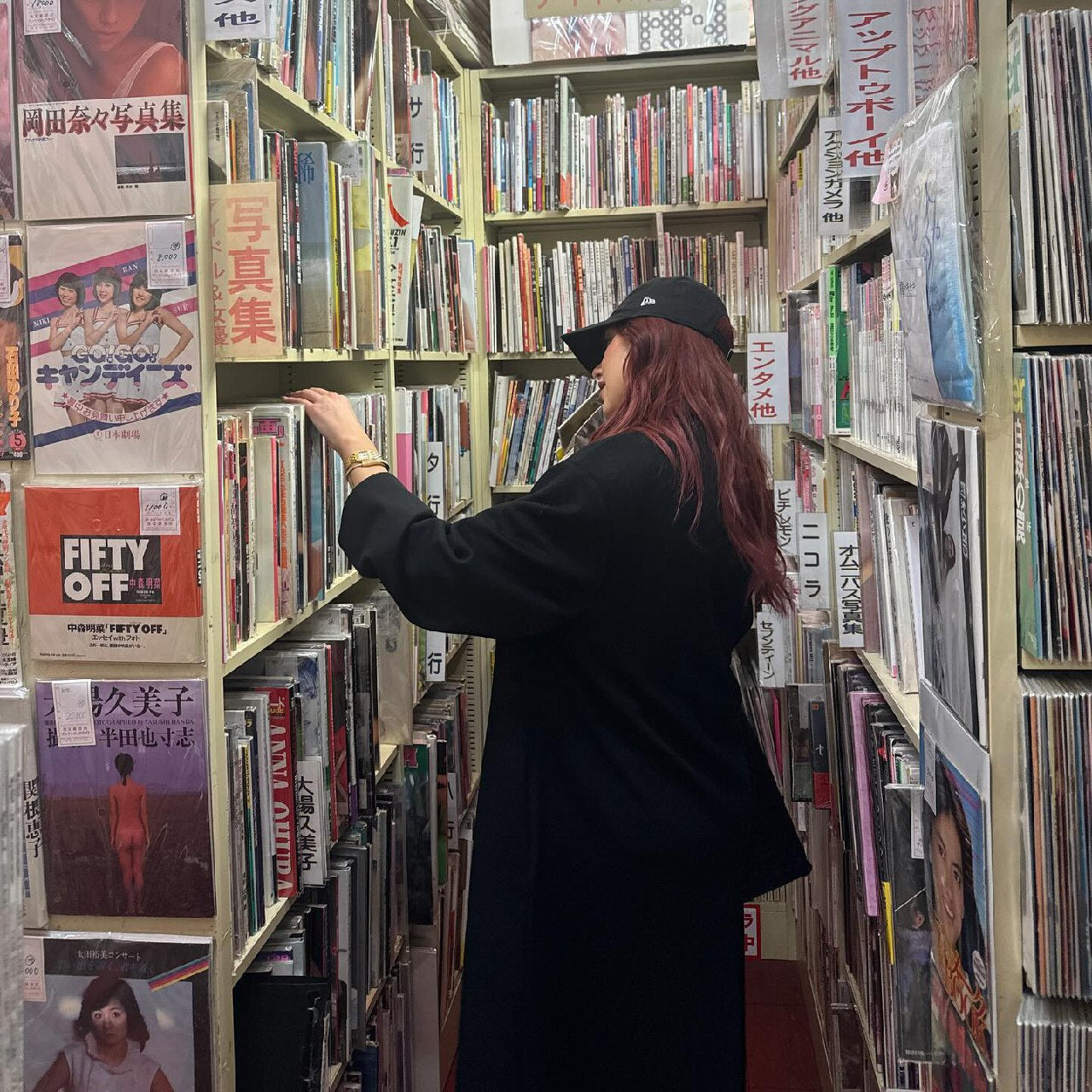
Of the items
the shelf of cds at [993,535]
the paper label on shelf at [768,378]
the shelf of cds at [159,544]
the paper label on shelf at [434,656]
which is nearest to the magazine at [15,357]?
the shelf of cds at [159,544]

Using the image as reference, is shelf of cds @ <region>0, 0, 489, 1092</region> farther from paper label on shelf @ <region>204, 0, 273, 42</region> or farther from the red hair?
the red hair

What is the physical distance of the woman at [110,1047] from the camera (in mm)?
1457

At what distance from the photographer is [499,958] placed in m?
1.62

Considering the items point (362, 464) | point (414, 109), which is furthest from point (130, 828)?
point (414, 109)

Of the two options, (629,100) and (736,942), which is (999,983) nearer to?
(736,942)

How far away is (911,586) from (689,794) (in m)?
0.42

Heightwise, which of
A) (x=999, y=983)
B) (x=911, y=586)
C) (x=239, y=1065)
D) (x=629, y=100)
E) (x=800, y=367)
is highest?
(x=629, y=100)

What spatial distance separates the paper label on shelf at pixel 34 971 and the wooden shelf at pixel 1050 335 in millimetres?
1272

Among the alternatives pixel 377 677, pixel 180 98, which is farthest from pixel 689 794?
pixel 180 98

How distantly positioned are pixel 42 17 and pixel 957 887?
1.36 m

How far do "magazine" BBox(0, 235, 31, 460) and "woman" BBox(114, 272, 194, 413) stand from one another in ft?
0.37

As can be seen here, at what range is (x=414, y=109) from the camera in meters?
2.71

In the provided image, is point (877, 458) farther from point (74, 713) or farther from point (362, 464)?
point (74, 713)

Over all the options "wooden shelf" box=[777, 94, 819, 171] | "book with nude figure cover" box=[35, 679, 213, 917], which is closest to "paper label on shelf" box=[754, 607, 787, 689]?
"wooden shelf" box=[777, 94, 819, 171]
